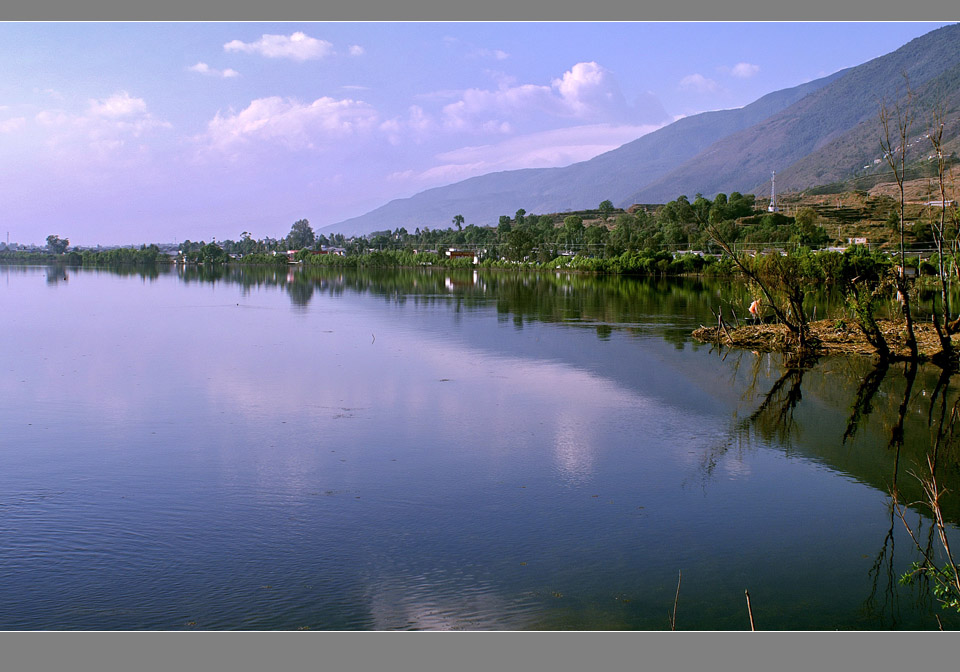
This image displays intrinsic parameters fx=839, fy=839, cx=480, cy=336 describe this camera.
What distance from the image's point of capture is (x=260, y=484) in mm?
8164

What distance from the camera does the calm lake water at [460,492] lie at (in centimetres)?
564

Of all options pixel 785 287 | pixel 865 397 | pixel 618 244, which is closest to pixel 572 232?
pixel 618 244

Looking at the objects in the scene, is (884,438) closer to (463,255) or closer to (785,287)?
(785,287)

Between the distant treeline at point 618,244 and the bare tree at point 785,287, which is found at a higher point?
the distant treeline at point 618,244

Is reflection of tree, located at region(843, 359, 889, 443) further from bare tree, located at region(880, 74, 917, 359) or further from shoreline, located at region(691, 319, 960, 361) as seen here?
shoreline, located at region(691, 319, 960, 361)

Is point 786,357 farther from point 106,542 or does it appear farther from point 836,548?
point 106,542

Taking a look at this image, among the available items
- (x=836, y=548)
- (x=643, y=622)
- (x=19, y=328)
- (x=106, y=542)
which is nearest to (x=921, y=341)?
(x=836, y=548)

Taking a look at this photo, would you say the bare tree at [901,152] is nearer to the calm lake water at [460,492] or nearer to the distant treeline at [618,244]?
the calm lake water at [460,492]

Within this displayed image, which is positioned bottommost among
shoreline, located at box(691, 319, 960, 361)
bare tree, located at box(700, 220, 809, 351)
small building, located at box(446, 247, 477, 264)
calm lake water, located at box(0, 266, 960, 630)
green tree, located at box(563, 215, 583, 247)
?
calm lake water, located at box(0, 266, 960, 630)

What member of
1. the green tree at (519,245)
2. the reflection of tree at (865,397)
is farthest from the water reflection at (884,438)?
the green tree at (519,245)

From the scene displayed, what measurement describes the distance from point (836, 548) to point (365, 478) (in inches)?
171

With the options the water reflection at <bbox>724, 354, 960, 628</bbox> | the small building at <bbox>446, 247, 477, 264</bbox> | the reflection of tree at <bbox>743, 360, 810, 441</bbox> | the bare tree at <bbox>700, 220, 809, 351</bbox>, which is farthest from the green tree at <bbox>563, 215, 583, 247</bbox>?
the reflection of tree at <bbox>743, 360, 810, 441</bbox>

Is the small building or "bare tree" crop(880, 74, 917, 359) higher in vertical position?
the small building

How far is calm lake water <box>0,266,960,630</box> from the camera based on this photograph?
564cm
